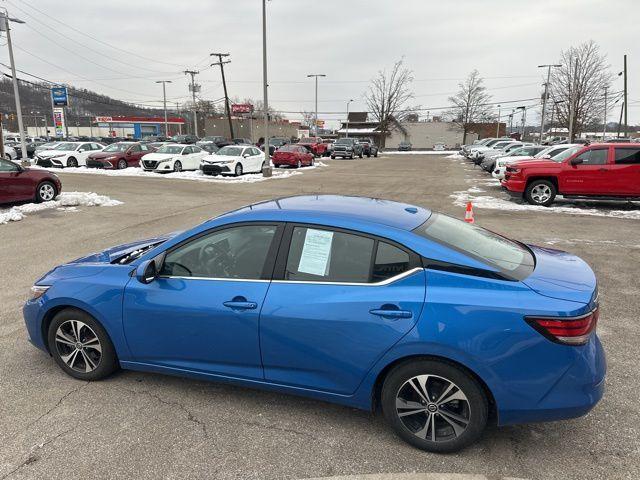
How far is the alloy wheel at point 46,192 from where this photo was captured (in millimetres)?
12507

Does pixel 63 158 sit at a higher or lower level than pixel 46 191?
higher

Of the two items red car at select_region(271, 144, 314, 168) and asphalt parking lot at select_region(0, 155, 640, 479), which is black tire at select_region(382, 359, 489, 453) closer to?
asphalt parking lot at select_region(0, 155, 640, 479)

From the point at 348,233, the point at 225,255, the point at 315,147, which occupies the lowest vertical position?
the point at 225,255

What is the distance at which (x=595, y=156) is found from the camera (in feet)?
41.3

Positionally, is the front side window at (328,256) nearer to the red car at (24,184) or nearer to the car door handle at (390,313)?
the car door handle at (390,313)

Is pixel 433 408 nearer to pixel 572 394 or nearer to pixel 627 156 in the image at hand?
pixel 572 394

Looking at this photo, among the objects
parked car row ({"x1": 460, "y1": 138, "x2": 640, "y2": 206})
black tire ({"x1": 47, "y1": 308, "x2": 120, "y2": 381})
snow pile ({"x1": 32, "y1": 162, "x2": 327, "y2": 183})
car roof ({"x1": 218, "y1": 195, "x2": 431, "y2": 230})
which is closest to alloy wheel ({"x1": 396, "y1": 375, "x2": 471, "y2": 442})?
car roof ({"x1": 218, "y1": 195, "x2": 431, "y2": 230})

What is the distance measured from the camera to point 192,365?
3.26m

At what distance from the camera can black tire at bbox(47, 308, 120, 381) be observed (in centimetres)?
351

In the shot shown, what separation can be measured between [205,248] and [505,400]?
220cm

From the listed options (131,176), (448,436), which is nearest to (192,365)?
(448,436)

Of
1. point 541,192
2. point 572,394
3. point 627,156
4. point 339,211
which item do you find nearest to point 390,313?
point 339,211

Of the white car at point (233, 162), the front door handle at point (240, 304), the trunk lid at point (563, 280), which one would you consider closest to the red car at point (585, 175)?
the trunk lid at point (563, 280)

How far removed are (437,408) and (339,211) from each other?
1.45m
